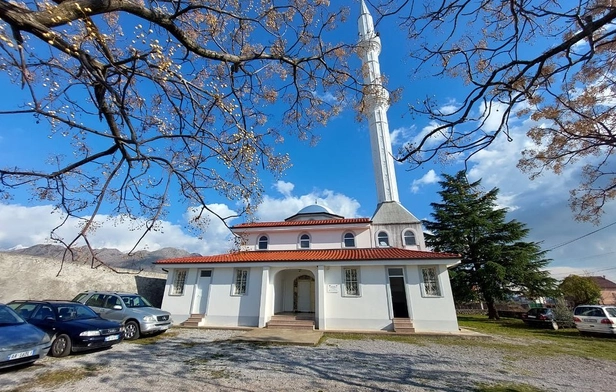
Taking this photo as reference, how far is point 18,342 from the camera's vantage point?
602cm

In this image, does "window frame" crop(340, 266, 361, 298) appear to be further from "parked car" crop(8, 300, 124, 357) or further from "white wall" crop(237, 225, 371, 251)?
"parked car" crop(8, 300, 124, 357)

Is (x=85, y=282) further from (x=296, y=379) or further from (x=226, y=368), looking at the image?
(x=296, y=379)

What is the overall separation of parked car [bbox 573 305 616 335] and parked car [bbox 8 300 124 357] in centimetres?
2183

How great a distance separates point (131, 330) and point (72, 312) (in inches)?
96.8

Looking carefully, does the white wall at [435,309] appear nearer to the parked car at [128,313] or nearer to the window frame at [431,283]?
the window frame at [431,283]

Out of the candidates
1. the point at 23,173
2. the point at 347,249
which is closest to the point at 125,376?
the point at 23,173

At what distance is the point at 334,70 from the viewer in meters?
5.67

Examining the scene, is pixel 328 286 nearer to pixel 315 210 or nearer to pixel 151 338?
pixel 151 338

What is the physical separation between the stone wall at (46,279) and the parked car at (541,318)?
81.1 feet

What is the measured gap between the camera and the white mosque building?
13547 millimetres

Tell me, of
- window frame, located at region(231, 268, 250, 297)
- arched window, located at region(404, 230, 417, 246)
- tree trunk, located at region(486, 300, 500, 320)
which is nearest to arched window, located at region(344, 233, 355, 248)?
arched window, located at region(404, 230, 417, 246)

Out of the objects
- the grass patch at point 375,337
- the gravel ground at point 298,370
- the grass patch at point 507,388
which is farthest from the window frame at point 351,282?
the grass patch at point 507,388

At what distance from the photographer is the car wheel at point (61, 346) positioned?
758cm

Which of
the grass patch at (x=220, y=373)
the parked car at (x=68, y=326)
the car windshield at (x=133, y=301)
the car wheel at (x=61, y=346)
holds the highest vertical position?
the car windshield at (x=133, y=301)
